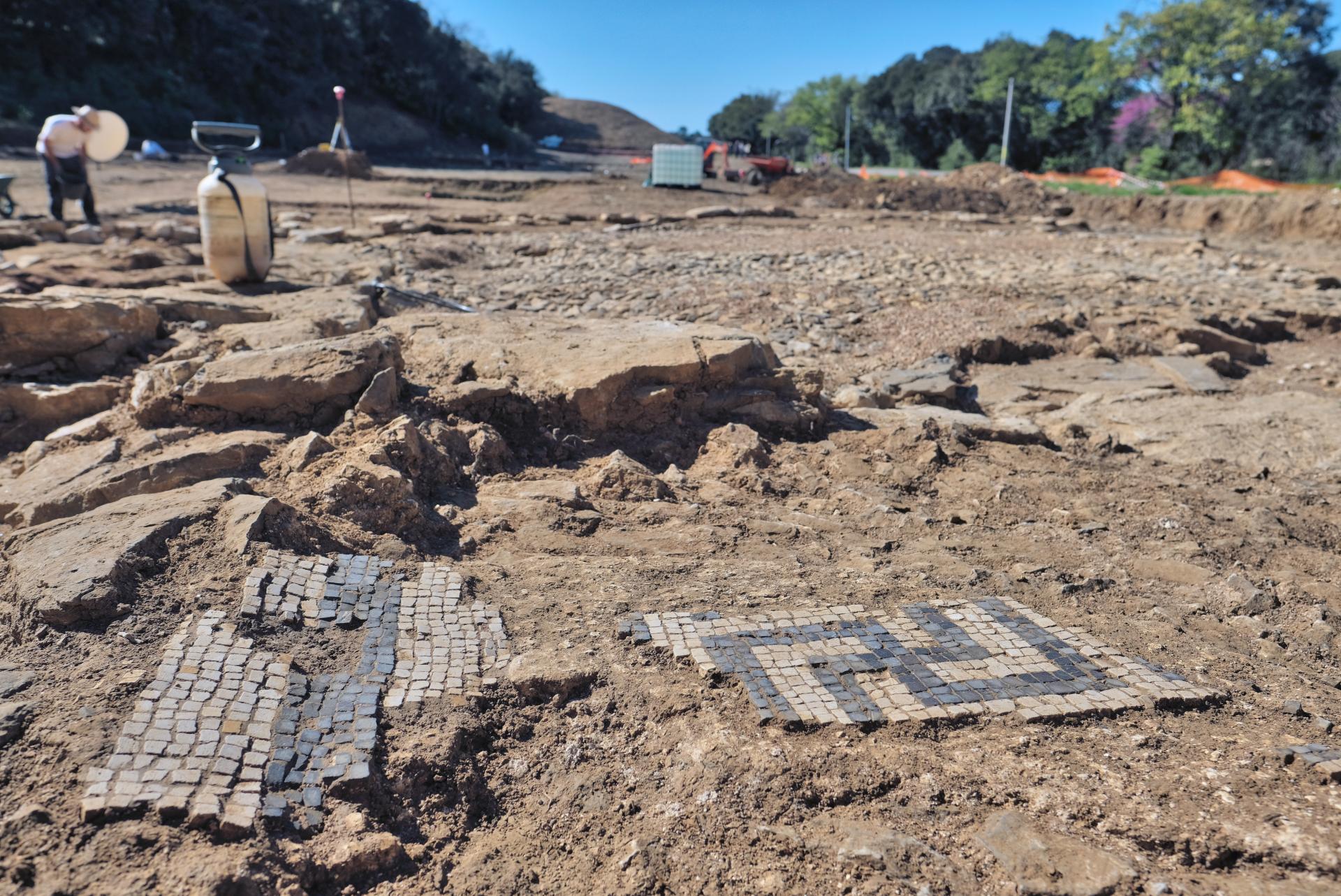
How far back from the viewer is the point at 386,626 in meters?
2.98

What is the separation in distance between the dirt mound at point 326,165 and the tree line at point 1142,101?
965 inches

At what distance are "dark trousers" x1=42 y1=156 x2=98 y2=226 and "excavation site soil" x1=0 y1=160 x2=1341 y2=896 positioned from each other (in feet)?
15.9

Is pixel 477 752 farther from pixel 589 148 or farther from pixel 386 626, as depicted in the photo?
pixel 589 148

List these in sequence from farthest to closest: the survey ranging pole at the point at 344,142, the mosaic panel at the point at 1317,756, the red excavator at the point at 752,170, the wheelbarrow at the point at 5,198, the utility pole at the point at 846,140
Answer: the utility pole at the point at 846,140, the red excavator at the point at 752,170, the wheelbarrow at the point at 5,198, the survey ranging pole at the point at 344,142, the mosaic panel at the point at 1317,756

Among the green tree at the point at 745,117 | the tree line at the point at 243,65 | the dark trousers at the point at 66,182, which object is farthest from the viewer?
the green tree at the point at 745,117

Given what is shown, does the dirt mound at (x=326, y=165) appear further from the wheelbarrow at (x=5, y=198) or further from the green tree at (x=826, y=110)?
the green tree at (x=826, y=110)

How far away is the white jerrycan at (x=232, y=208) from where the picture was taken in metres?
6.79


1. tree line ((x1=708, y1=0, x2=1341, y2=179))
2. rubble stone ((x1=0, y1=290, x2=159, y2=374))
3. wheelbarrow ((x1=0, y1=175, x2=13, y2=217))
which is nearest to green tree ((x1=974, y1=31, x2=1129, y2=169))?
tree line ((x1=708, y1=0, x2=1341, y2=179))

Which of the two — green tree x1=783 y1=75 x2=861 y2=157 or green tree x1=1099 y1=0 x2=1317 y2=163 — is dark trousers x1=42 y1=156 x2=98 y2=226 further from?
green tree x1=783 y1=75 x2=861 y2=157

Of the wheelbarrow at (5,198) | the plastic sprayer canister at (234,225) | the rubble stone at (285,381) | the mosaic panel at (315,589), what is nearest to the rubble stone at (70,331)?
the rubble stone at (285,381)

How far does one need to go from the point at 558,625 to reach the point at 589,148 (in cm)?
4711

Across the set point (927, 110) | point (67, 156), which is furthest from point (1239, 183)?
point (67, 156)

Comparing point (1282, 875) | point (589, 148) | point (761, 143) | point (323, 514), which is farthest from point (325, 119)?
point (1282, 875)

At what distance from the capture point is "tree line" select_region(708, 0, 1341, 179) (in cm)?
2816
